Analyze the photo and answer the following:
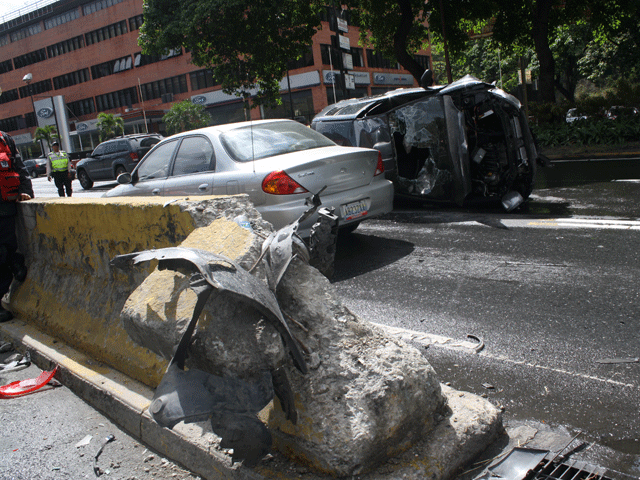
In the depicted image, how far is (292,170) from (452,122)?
129 inches

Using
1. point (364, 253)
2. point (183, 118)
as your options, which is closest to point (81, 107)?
point (183, 118)

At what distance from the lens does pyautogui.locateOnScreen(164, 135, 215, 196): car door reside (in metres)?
5.95

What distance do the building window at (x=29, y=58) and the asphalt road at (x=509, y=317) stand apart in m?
69.3

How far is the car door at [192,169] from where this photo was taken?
5.95 meters

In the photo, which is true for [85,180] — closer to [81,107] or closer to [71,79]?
[81,107]

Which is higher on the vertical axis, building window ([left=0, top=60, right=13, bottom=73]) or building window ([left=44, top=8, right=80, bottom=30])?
building window ([left=44, top=8, right=80, bottom=30])

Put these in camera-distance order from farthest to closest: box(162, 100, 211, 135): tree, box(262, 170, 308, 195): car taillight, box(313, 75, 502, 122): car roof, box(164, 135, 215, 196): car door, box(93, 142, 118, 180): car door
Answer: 1. box(162, 100, 211, 135): tree
2. box(93, 142, 118, 180): car door
3. box(313, 75, 502, 122): car roof
4. box(164, 135, 215, 196): car door
5. box(262, 170, 308, 195): car taillight

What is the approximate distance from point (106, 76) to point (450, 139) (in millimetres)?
58035

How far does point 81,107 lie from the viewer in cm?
6122

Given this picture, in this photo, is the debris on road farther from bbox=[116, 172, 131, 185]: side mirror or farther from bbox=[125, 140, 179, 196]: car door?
bbox=[116, 172, 131, 185]: side mirror

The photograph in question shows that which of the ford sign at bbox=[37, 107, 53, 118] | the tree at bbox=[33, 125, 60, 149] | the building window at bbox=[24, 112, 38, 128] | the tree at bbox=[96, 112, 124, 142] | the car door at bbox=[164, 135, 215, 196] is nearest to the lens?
the car door at bbox=[164, 135, 215, 196]

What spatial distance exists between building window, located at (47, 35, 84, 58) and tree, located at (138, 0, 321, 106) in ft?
136

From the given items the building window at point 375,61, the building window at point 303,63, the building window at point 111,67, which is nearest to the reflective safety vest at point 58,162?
the building window at point 303,63

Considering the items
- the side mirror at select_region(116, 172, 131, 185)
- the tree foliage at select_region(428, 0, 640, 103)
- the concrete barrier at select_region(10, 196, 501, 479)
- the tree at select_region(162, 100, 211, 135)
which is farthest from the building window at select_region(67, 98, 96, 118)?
the concrete barrier at select_region(10, 196, 501, 479)
